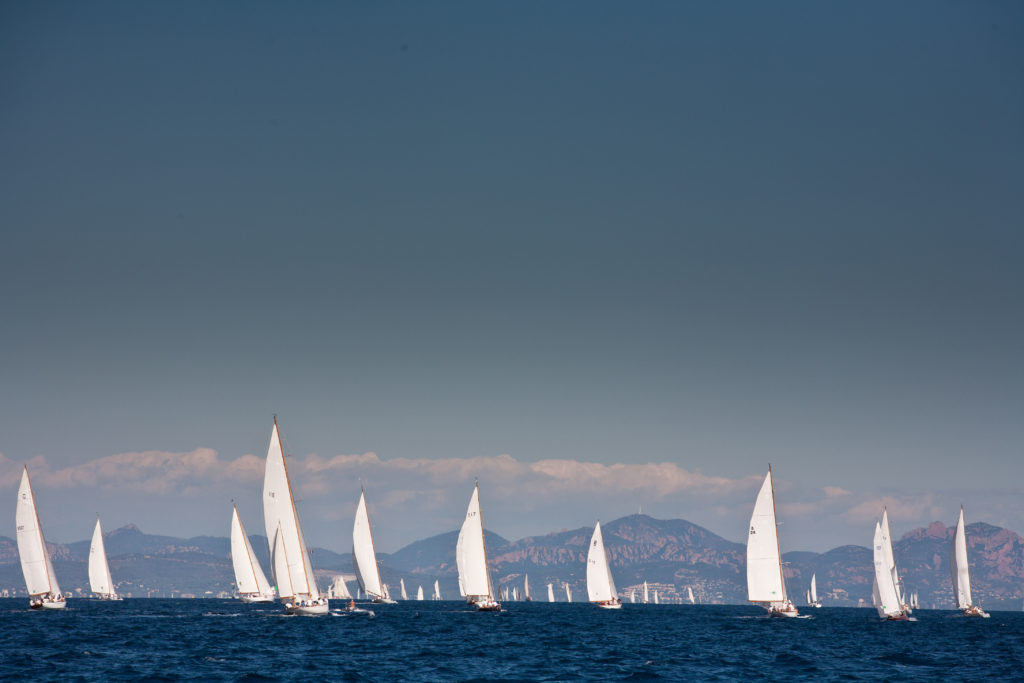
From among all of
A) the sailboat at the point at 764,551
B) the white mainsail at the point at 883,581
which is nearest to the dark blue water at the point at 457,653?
the sailboat at the point at 764,551

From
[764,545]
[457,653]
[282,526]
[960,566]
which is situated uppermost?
[282,526]

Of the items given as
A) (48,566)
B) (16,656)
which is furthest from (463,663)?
(48,566)

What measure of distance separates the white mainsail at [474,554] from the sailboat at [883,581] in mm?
48400

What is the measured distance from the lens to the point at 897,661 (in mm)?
75250

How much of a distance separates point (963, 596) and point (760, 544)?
7378cm

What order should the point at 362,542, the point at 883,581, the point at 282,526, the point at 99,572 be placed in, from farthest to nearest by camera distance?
the point at 99,572 → the point at 362,542 → the point at 883,581 → the point at 282,526

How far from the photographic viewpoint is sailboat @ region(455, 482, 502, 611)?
124875 millimetres

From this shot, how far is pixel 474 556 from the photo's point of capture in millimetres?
126125

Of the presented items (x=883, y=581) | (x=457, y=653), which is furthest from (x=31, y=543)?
(x=883, y=581)

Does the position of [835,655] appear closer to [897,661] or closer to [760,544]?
[897,661]

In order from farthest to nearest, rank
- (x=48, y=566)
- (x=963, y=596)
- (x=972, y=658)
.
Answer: (x=963, y=596), (x=48, y=566), (x=972, y=658)

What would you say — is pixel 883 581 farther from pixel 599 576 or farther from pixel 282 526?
pixel 282 526

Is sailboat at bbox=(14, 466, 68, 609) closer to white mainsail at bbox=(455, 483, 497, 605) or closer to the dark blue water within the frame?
the dark blue water

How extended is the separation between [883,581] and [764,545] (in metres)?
27.5
